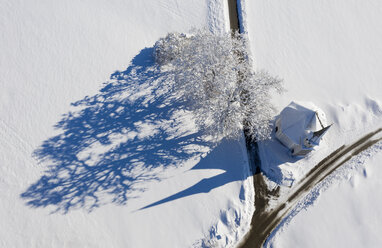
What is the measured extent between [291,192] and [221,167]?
694cm

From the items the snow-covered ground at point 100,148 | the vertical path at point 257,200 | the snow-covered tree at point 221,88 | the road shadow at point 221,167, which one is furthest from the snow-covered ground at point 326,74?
the snow-covered ground at point 100,148

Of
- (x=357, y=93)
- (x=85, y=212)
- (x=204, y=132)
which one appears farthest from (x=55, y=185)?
(x=357, y=93)

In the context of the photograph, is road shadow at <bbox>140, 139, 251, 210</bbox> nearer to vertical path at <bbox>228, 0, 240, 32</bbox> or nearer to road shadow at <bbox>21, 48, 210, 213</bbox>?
road shadow at <bbox>21, 48, 210, 213</bbox>

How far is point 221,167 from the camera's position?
2270 centimetres

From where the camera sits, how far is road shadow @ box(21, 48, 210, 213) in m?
21.8

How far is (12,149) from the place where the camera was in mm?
22750

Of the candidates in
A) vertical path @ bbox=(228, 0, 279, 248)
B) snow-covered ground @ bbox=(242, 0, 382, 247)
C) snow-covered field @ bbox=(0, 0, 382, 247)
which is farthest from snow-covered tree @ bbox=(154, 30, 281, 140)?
snow-covered ground @ bbox=(242, 0, 382, 247)

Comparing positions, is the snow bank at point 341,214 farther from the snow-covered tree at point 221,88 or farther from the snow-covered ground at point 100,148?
the snow-covered tree at point 221,88

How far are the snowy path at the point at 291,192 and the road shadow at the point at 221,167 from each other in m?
2.01

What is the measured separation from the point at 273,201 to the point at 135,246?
12.8 metres

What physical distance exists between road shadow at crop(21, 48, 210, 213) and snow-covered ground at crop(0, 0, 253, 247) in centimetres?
9

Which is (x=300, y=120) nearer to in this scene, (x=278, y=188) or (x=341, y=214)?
(x=278, y=188)

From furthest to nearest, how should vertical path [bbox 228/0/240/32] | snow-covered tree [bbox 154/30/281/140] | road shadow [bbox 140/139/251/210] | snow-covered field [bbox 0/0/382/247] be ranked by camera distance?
vertical path [bbox 228/0/240/32] < road shadow [bbox 140/139/251/210] < snow-covered field [bbox 0/0/382/247] < snow-covered tree [bbox 154/30/281/140]

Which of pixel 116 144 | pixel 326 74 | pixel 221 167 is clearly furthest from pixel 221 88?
pixel 326 74
